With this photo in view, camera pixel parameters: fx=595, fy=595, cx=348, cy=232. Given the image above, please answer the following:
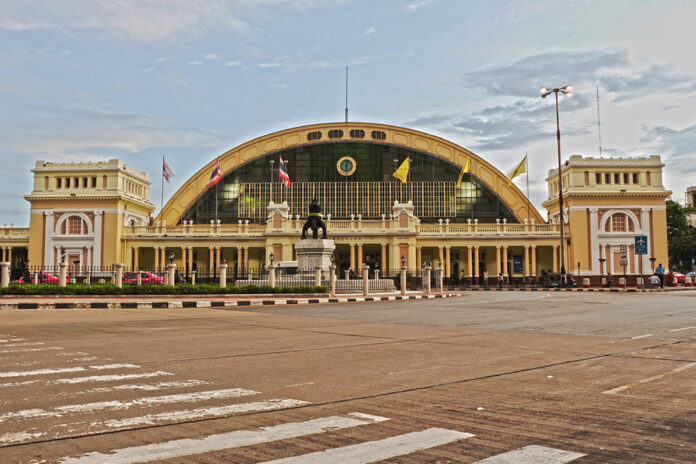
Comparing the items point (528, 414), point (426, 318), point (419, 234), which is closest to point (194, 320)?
point (426, 318)

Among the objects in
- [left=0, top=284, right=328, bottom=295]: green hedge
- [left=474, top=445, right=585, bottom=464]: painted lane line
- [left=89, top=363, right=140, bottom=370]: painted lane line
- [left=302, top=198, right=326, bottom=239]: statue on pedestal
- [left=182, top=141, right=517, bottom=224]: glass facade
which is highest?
[left=182, top=141, right=517, bottom=224]: glass facade

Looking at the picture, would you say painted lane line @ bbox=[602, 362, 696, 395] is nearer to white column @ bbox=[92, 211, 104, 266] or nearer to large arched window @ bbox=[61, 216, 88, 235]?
white column @ bbox=[92, 211, 104, 266]

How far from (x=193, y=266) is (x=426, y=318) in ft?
170

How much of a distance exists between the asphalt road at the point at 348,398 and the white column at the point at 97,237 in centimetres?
5346

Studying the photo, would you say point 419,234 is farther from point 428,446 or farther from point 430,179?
point 428,446

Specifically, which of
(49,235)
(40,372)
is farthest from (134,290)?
(49,235)

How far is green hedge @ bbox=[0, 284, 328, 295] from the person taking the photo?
26.6m

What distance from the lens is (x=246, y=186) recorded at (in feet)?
234

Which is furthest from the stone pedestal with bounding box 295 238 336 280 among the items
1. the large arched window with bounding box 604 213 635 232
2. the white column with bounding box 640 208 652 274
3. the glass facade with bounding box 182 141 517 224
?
the white column with bounding box 640 208 652 274

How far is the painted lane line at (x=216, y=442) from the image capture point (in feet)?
14.2

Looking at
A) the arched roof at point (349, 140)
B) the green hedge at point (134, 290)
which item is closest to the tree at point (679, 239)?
the arched roof at point (349, 140)

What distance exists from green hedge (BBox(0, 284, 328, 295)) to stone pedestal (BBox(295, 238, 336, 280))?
18.2 ft

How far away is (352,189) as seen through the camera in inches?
2785

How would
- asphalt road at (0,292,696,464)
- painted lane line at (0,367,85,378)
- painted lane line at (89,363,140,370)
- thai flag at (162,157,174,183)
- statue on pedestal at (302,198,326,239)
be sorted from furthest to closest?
thai flag at (162,157,174,183) < statue on pedestal at (302,198,326,239) < painted lane line at (89,363,140,370) < painted lane line at (0,367,85,378) < asphalt road at (0,292,696,464)
